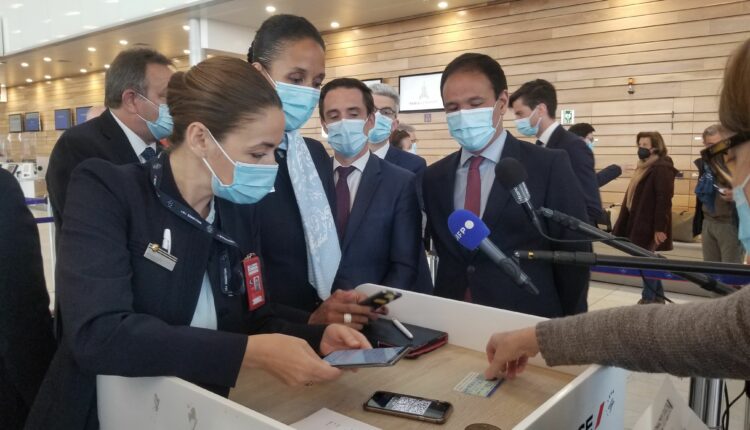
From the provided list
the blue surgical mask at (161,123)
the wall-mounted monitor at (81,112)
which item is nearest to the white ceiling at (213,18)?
the wall-mounted monitor at (81,112)

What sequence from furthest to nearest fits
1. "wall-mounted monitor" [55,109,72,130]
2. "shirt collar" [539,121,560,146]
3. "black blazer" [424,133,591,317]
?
"wall-mounted monitor" [55,109,72,130], "shirt collar" [539,121,560,146], "black blazer" [424,133,591,317]

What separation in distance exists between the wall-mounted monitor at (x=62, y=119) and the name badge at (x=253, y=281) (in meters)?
19.9

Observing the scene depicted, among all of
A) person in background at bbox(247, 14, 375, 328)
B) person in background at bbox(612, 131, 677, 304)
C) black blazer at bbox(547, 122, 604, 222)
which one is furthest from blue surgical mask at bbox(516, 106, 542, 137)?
person in background at bbox(247, 14, 375, 328)

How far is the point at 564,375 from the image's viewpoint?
1339 millimetres

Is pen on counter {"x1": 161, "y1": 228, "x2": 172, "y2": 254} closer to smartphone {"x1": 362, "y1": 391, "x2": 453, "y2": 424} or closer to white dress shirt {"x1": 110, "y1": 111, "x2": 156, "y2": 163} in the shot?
smartphone {"x1": 362, "y1": 391, "x2": 453, "y2": 424}

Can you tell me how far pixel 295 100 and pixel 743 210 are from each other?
1506mm

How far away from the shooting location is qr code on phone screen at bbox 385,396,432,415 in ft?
3.72

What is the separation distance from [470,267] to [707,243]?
4685mm

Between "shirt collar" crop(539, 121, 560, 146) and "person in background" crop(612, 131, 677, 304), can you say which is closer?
"shirt collar" crop(539, 121, 560, 146)

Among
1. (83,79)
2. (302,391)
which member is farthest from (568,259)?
(83,79)

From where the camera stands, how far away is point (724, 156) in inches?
45.4

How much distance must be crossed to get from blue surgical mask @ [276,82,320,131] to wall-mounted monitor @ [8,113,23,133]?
76.0ft

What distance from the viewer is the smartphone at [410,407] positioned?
43.6 inches

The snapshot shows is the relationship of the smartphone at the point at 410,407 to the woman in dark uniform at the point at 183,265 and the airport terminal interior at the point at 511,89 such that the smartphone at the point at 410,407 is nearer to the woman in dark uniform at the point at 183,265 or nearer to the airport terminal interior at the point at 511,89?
the airport terminal interior at the point at 511,89
